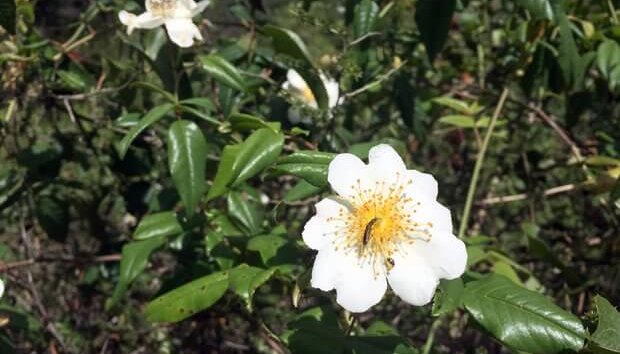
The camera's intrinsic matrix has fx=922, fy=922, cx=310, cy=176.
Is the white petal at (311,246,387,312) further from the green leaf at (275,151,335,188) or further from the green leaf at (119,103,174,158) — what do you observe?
the green leaf at (119,103,174,158)

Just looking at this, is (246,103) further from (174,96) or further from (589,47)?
(589,47)

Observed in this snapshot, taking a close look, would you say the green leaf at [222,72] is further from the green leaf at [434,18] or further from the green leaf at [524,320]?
the green leaf at [524,320]

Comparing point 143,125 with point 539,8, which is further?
point 539,8

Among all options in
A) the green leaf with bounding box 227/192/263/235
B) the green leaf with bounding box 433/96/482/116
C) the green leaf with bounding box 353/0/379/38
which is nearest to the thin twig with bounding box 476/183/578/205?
the green leaf with bounding box 433/96/482/116

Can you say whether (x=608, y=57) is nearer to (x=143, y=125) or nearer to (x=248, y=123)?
(x=248, y=123)

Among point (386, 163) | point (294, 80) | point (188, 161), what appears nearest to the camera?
point (386, 163)

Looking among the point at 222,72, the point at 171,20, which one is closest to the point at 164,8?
the point at 171,20

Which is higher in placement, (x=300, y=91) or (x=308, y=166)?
(x=308, y=166)

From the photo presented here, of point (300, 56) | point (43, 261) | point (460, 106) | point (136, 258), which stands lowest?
point (43, 261)

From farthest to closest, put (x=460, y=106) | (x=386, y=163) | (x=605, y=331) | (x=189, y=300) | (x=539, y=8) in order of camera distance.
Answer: (x=460, y=106) < (x=539, y=8) < (x=189, y=300) < (x=386, y=163) < (x=605, y=331)

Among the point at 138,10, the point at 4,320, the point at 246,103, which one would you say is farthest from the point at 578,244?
the point at 4,320
